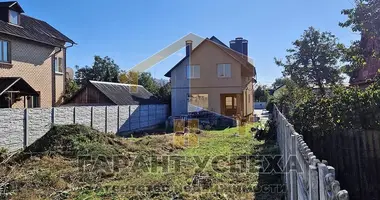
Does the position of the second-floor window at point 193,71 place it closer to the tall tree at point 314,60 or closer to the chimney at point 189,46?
the chimney at point 189,46

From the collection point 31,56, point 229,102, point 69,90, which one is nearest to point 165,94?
point 229,102

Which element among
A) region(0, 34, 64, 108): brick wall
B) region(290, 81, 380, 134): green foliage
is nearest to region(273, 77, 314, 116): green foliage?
region(290, 81, 380, 134): green foliage

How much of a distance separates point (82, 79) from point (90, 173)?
3879 cm

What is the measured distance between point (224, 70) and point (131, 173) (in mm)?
15931

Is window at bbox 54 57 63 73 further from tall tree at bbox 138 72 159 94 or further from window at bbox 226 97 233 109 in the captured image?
tall tree at bbox 138 72 159 94

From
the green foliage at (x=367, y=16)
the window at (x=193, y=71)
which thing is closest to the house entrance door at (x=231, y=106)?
the window at (x=193, y=71)

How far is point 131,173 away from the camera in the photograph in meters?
7.68

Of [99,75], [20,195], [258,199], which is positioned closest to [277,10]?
[258,199]

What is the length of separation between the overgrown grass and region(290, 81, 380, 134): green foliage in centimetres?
160

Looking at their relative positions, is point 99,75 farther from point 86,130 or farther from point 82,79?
point 86,130

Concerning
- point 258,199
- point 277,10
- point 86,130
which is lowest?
point 258,199

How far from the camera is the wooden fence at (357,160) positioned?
215 inches

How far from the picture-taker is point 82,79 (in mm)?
43719

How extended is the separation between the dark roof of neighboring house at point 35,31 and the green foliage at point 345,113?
541 inches
